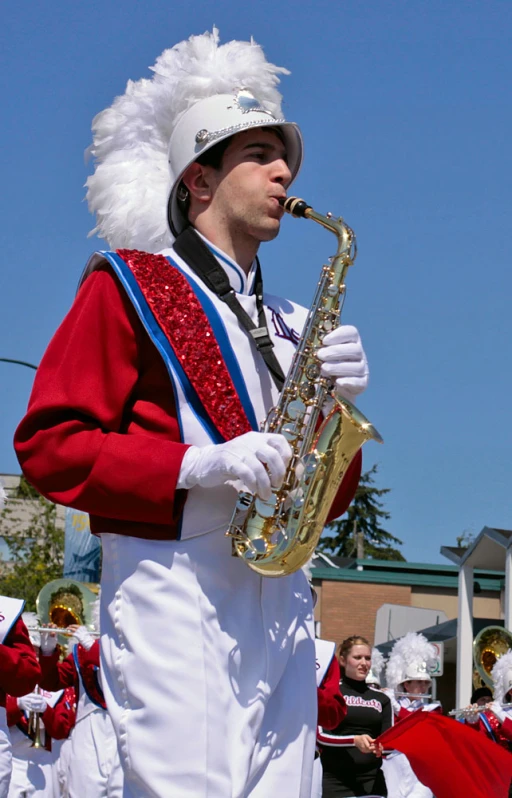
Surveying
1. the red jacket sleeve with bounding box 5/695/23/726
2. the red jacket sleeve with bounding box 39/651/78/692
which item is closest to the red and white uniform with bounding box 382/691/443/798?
the red jacket sleeve with bounding box 39/651/78/692

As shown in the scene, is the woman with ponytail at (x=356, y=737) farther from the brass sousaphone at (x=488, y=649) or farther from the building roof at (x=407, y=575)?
the building roof at (x=407, y=575)

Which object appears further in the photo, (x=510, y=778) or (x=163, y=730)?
(x=510, y=778)

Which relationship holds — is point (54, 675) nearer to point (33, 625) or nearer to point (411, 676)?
point (33, 625)

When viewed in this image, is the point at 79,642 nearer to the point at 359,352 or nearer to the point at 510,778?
the point at 510,778

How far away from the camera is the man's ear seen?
4.31 m

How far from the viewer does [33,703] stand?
11484mm

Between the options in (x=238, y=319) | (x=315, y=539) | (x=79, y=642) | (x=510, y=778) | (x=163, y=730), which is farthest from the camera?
(x=79, y=642)

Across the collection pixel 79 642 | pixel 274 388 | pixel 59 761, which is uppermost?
pixel 274 388

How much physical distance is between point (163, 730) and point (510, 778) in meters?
6.65

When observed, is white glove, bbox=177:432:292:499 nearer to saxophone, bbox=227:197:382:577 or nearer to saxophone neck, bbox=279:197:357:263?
saxophone, bbox=227:197:382:577

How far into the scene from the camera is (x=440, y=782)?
891cm

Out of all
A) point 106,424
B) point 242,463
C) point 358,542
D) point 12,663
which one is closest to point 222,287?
point 106,424

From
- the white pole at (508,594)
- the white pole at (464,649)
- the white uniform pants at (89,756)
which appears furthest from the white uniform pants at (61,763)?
the white pole at (464,649)

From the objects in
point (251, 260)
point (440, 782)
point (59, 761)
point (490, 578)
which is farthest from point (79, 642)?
point (490, 578)
